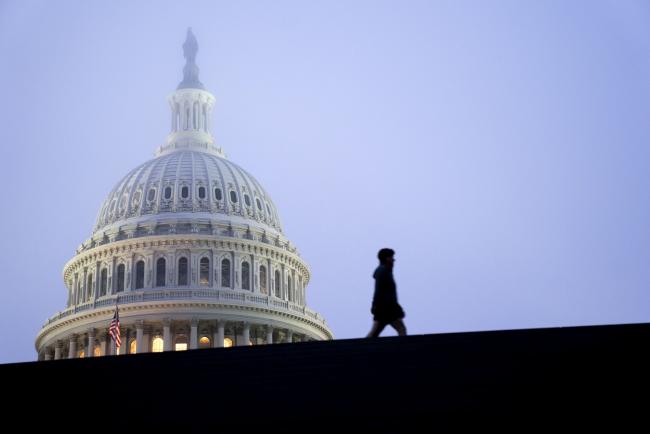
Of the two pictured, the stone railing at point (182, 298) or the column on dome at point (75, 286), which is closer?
the stone railing at point (182, 298)

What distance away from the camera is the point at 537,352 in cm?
1653

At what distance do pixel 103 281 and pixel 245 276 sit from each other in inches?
478

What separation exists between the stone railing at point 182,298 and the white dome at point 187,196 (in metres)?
8.24

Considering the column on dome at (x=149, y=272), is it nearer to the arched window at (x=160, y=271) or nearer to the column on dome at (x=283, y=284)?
the arched window at (x=160, y=271)

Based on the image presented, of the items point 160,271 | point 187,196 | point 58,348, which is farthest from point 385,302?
point 187,196

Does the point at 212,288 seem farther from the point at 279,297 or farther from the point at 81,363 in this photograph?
the point at 81,363

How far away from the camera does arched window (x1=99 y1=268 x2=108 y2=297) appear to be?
92.4m

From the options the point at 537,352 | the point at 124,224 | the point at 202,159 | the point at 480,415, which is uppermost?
the point at 202,159

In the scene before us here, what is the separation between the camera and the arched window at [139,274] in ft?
299

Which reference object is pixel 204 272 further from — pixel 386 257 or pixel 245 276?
pixel 386 257

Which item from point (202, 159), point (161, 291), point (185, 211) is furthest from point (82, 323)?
point (202, 159)

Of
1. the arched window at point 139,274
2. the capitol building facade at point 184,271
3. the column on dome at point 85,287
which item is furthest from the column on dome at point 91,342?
the arched window at point 139,274

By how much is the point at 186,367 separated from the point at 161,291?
239ft

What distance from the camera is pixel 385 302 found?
1806cm
